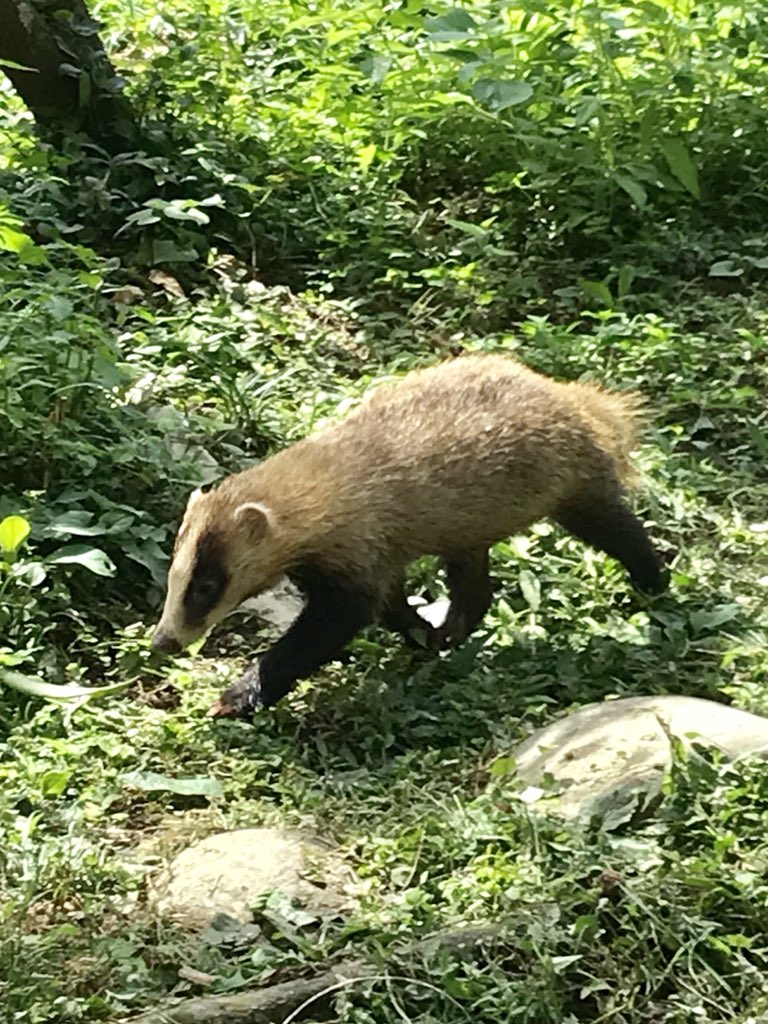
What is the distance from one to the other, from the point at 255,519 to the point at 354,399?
1599mm

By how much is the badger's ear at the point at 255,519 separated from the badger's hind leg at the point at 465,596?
0.70 metres

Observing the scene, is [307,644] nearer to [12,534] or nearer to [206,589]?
[206,589]

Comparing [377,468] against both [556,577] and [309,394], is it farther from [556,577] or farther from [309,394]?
[309,394]

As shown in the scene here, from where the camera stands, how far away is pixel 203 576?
5008 mm

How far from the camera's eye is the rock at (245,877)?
3.94 metres

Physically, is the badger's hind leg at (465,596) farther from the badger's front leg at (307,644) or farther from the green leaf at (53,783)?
the green leaf at (53,783)

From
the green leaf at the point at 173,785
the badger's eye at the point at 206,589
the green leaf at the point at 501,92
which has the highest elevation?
the green leaf at the point at 501,92

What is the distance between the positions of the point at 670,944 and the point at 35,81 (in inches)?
222

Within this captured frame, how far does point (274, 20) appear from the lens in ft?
31.1

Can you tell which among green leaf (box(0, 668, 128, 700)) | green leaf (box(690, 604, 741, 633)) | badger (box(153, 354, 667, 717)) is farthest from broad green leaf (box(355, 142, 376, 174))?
green leaf (box(0, 668, 128, 700))

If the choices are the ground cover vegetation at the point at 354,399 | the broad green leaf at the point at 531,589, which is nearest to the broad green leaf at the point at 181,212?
the ground cover vegetation at the point at 354,399

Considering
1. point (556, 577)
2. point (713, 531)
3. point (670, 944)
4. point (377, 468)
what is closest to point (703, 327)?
point (713, 531)

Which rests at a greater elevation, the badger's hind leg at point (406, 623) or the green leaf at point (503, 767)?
the green leaf at point (503, 767)

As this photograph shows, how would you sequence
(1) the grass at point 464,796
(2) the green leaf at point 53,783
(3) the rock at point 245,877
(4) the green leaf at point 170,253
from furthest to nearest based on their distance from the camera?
(4) the green leaf at point 170,253 → (2) the green leaf at point 53,783 → (3) the rock at point 245,877 → (1) the grass at point 464,796
